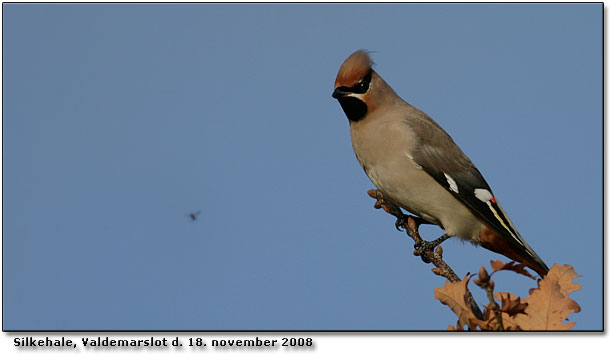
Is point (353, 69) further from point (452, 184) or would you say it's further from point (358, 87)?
point (452, 184)

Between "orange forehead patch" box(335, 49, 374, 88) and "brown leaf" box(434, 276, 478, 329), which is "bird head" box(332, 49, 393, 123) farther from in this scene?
"brown leaf" box(434, 276, 478, 329)

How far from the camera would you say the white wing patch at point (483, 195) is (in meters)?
4.59

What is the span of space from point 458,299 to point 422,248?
1.19 m

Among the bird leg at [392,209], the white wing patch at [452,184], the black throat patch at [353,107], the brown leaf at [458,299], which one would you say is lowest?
the brown leaf at [458,299]

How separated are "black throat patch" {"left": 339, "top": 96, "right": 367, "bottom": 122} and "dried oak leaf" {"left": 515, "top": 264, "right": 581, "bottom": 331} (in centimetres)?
227

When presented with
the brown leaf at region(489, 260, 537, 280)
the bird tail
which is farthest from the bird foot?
the brown leaf at region(489, 260, 537, 280)

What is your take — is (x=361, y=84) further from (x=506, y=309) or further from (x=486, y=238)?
(x=506, y=309)

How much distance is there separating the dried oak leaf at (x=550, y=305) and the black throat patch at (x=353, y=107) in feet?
7.44

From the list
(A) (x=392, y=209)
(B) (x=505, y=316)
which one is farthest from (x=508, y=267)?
(A) (x=392, y=209)

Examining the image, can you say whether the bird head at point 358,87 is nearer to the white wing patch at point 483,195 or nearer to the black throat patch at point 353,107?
the black throat patch at point 353,107

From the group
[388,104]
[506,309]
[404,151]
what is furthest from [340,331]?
[388,104]

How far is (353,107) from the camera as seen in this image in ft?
15.3

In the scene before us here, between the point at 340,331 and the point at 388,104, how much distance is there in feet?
→ 6.79

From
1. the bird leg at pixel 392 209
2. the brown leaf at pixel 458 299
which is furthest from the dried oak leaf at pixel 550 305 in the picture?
the bird leg at pixel 392 209
